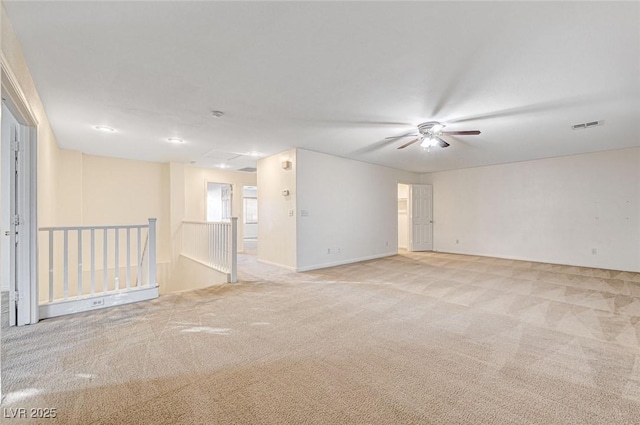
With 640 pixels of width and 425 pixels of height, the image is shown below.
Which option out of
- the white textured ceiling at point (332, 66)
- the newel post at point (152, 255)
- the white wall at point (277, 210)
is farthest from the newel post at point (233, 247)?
the white textured ceiling at point (332, 66)

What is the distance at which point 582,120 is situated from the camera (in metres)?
3.83

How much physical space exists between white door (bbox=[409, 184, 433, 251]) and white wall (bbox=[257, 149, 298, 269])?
4.24 m

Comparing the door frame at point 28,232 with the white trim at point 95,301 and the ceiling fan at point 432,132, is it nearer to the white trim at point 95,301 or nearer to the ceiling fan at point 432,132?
the white trim at point 95,301

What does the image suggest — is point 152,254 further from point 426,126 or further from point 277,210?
point 426,126

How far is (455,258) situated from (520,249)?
4.90 feet

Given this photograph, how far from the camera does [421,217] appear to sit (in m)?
8.41

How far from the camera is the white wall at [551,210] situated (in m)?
5.50

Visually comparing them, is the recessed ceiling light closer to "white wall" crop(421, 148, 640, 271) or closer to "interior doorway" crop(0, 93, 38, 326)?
"interior doorway" crop(0, 93, 38, 326)

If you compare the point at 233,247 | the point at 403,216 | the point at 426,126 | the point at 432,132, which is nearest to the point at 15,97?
the point at 233,247

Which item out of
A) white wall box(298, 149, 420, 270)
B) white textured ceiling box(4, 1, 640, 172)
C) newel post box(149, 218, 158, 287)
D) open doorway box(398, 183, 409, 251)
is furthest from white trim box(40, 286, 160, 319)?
open doorway box(398, 183, 409, 251)

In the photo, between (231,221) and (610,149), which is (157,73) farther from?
(610,149)

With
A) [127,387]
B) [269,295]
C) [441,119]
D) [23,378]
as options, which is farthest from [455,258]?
[23,378]

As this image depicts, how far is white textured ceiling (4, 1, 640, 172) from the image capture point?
1850 mm

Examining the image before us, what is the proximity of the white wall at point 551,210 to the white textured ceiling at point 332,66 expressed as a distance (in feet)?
5.39
